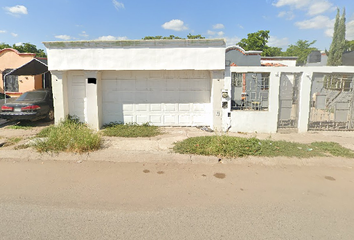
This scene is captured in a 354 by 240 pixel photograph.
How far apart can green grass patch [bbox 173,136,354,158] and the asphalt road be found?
1.67 feet

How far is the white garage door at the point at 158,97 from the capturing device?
8.78 metres

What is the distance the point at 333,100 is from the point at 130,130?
7.26 metres

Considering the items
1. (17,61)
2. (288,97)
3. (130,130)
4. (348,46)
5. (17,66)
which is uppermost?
(348,46)

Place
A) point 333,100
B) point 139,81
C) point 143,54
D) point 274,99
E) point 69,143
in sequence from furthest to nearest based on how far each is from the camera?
point 139,81 → point 333,100 → point 274,99 → point 143,54 → point 69,143

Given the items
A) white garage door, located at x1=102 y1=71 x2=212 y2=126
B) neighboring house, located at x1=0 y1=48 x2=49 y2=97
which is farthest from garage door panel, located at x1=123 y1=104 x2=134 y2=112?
neighboring house, located at x1=0 y1=48 x2=49 y2=97

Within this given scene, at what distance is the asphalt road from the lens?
2975 millimetres

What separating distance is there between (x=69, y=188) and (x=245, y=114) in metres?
6.17

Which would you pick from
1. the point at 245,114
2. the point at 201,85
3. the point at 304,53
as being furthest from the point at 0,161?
the point at 304,53

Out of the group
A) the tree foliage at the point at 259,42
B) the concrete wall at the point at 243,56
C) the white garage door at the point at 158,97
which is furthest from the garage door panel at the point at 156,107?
the tree foliage at the point at 259,42

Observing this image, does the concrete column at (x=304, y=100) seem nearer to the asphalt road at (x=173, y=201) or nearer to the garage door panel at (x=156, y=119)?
the asphalt road at (x=173, y=201)

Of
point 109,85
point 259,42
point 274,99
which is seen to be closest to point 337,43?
point 259,42

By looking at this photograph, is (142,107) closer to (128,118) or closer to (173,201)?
(128,118)

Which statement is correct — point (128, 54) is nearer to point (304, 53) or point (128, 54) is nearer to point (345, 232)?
point (345, 232)

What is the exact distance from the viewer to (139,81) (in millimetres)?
8805
